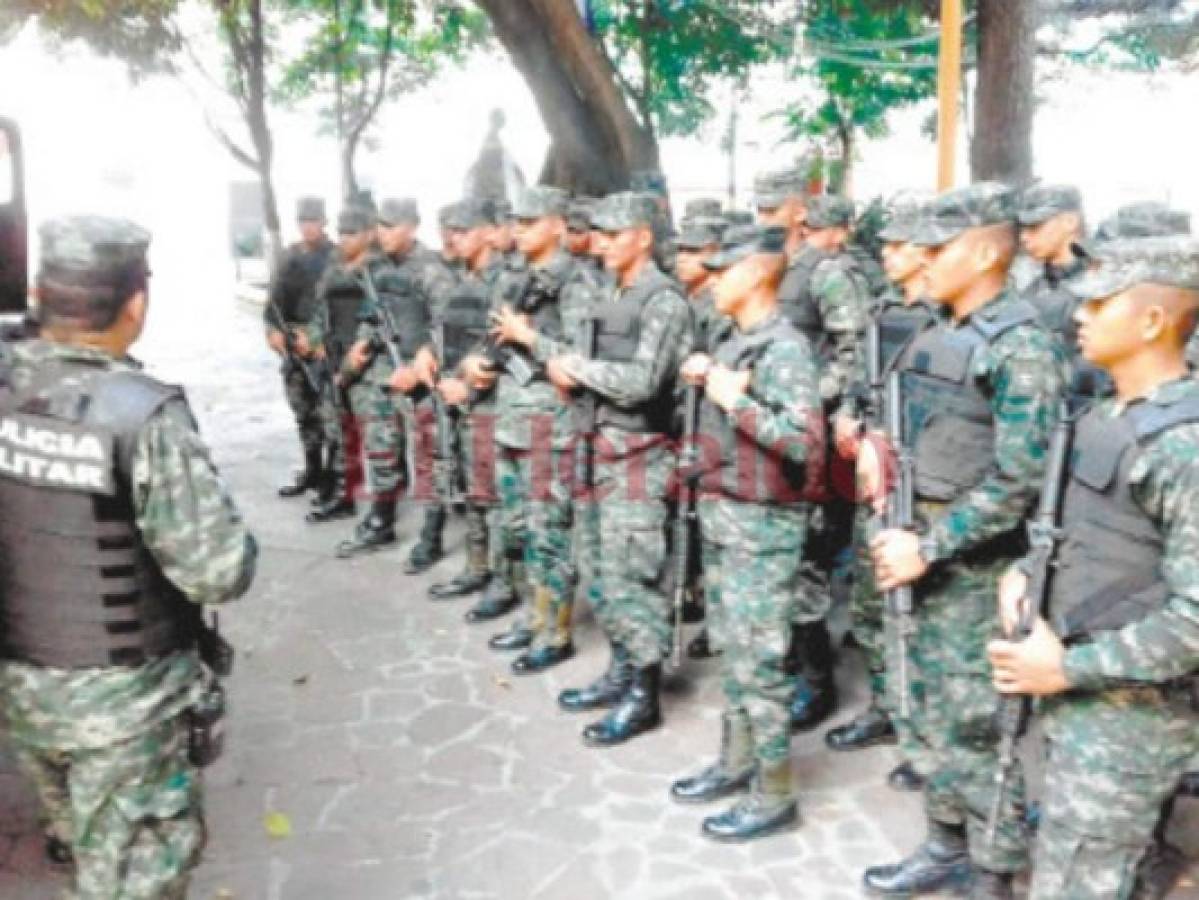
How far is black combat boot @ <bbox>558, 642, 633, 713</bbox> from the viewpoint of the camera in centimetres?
493

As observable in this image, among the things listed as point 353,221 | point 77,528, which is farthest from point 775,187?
point 77,528

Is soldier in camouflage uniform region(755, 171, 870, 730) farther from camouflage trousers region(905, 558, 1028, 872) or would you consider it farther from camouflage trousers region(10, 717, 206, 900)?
camouflage trousers region(10, 717, 206, 900)

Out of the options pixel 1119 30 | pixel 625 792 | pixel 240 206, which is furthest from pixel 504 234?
pixel 240 206

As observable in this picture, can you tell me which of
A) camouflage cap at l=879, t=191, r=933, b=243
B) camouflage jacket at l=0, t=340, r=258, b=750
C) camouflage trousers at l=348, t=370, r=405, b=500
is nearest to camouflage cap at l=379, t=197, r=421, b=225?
camouflage trousers at l=348, t=370, r=405, b=500

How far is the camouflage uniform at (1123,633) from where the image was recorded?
7.91ft

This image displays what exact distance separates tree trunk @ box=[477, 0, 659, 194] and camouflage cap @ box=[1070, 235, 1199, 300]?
794 centimetres

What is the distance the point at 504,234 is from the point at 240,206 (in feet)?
103

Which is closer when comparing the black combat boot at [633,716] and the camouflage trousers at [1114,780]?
the camouflage trousers at [1114,780]

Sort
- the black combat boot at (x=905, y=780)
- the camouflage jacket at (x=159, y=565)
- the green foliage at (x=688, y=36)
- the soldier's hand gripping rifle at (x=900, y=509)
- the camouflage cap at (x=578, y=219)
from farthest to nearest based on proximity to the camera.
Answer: the green foliage at (x=688, y=36) → the camouflage cap at (x=578, y=219) → the black combat boot at (x=905, y=780) → the soldier's hand gripping rifle at (x=900, y=509) → the camouflage jacket at (x=159, y=565)

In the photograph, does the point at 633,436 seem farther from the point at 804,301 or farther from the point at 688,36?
the point at 688,36

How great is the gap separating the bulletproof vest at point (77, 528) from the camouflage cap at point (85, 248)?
0.22 metres

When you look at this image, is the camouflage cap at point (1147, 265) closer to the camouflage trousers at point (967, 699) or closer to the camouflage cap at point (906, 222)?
the camouflage cap at point (906, 222)

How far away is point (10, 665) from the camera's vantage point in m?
2.75

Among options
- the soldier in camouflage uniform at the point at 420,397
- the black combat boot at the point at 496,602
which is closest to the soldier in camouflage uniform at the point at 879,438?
the black combat boot at the point at 496,602
